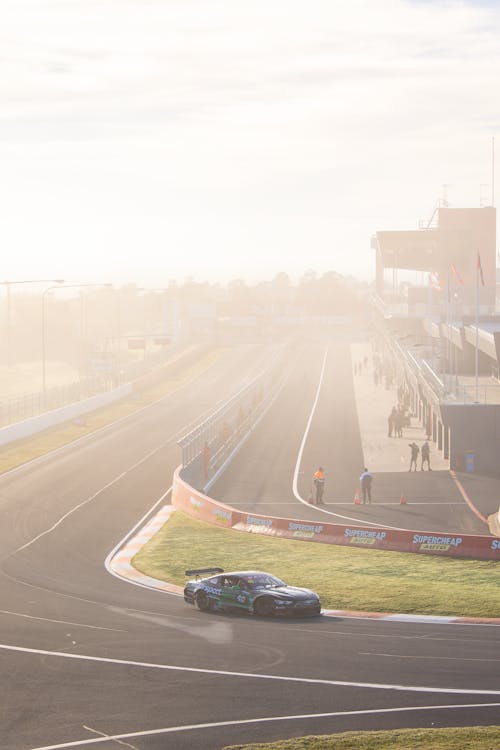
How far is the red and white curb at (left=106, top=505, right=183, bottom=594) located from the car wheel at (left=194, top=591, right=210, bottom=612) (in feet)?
8.32

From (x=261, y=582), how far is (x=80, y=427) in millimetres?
52677

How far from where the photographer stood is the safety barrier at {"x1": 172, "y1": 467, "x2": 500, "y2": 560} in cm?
3173

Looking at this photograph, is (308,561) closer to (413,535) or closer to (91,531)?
(413,535)

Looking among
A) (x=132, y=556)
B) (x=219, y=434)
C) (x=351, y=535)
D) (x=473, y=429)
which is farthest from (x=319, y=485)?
(x=219, y=434)

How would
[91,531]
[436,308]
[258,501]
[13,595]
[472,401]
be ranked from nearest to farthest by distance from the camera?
[13,595], [91,531], [258,501], [472,401], [436,308]

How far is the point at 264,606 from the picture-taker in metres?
25.6

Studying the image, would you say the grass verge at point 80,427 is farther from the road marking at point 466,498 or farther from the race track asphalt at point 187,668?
the race track asphalt at point 187,668

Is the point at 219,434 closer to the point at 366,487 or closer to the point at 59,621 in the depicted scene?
the point at 366,487

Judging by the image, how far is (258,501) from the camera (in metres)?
46.1

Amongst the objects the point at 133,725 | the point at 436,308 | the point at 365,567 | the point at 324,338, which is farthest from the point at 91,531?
the point at 324,338

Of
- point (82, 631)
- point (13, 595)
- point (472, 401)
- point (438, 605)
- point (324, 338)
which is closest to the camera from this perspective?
point (82, 631)

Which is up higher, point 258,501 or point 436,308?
point 436,308

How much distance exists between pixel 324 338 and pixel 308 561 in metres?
157

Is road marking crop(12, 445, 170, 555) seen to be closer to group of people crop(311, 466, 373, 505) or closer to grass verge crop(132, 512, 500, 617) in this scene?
grass verge crop(132, 512, 500, 617)
